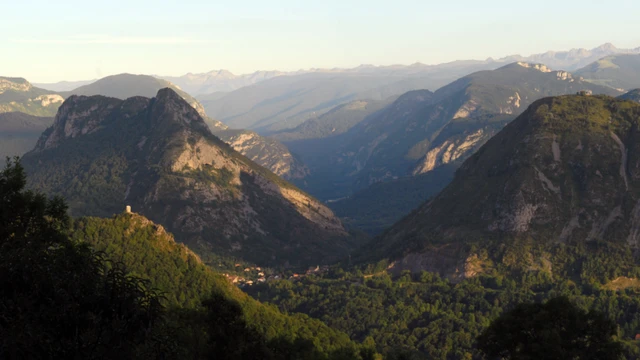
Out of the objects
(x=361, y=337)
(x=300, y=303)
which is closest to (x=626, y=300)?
(x=361, y=337)

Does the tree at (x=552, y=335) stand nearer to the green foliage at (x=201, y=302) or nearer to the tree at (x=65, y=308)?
the green foliage at (x=201, y=302)

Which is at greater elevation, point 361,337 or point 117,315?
point 117,315

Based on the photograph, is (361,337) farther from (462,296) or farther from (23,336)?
(23,336)

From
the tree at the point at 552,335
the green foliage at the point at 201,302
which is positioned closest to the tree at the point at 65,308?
the green foliage at the point at 201,302

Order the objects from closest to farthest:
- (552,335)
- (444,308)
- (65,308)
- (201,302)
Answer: (65,308)
(552,335)
(201,302)
(444,308)

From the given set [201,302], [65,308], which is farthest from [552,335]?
[65,308]

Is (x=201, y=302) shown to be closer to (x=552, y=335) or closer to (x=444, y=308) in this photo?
(x=552, y=335)

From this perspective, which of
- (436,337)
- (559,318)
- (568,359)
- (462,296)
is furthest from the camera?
(462,296)

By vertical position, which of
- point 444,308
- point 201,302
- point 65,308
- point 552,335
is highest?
point 65,308

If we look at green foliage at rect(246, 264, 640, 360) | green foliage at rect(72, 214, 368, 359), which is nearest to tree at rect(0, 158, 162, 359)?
green foliage at rect(72, 214, 368, 359)
